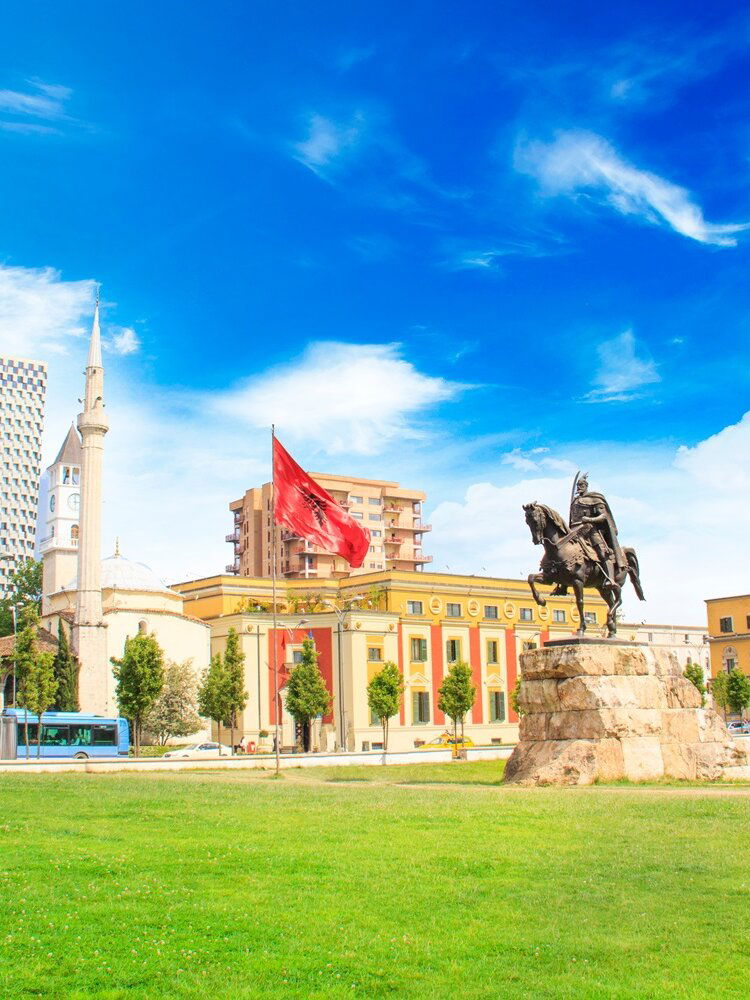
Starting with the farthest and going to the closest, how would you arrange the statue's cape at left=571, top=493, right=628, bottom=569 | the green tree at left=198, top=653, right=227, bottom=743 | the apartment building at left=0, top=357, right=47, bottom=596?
the apartment building at left=0, top=357, right=47, bottom=596 < the green tree at left=198, top=653, right=227, bottom=743 < the statue's cape at left=571, top=493, right=628, bottom=569

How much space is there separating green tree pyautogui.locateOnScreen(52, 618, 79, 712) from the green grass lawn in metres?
46.2

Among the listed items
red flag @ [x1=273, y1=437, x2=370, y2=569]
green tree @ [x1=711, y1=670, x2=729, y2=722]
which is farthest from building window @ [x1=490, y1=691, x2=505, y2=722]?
red flag @ [x1=273, y1=437, x2=370, y2=569]

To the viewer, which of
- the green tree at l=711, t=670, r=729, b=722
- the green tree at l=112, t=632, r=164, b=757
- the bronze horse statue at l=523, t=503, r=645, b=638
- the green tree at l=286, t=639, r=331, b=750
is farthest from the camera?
the green tree at l=711, t=670, r=729, b=722

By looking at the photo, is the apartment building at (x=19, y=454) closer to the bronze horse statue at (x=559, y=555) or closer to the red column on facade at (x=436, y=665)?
the red column on facade at (x=436, y=665)

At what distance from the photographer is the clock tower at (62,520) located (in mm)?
92375

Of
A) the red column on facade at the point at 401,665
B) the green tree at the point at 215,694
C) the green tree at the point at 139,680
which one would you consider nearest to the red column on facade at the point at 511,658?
the red column on facade at the point at 401,665

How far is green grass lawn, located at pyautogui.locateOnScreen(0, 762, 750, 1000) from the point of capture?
792cm

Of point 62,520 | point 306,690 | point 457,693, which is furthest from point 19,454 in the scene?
point 457,693

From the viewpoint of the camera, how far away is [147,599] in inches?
2886

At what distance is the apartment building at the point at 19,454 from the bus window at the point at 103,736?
371 ft

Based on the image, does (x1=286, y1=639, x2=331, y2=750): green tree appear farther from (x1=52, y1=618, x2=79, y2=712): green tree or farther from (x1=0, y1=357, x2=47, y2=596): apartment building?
(x1=0, y1=357, x2=47, y2=596): apartment building

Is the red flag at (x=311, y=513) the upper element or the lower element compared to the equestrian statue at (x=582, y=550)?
upper

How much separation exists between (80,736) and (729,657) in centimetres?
6847

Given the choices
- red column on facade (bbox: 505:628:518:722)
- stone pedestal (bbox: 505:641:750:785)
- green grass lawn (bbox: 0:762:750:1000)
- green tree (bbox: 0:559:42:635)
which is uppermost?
green tree (bbox: 0:559:42:635)
